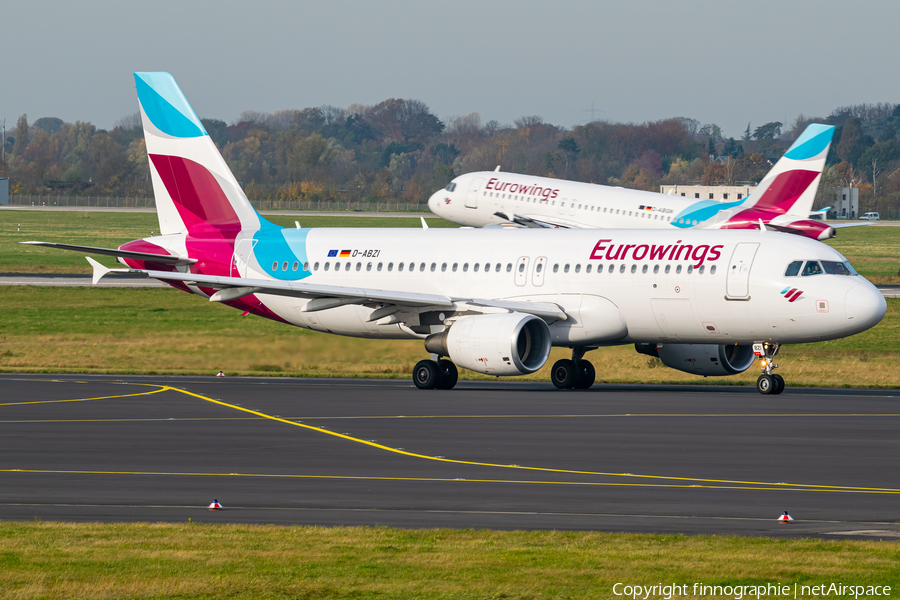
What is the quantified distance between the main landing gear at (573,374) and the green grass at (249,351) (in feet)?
14.8

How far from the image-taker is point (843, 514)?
17.1m

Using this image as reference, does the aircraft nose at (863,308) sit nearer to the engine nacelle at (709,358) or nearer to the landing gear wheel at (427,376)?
the engine nacelle at (709,358)

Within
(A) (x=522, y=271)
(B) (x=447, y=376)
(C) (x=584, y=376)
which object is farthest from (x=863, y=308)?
(B) (x=447, y=376)

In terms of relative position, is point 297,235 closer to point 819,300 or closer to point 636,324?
point 636,324

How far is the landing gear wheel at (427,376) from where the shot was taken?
37.5 meters

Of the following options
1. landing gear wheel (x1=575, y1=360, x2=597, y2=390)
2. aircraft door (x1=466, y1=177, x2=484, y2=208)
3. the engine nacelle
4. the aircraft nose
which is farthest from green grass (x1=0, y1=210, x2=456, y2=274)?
the aircraft nose

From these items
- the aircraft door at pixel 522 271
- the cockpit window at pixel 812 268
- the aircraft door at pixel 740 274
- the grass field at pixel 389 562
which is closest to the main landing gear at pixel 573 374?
the aircraft door at pixel 522 271

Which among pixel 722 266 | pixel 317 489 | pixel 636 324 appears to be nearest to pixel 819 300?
pixel 722 266

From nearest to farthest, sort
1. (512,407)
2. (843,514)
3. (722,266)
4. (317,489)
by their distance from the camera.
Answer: (843,514) → (317,489) → (512,407) → (722,266)

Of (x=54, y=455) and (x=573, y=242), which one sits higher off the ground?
(x=573, y=242)

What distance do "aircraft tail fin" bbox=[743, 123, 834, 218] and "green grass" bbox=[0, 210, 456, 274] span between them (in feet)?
155

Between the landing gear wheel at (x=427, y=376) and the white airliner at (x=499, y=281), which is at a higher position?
the white airliner at (x=499, y=281)

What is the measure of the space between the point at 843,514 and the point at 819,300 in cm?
1738

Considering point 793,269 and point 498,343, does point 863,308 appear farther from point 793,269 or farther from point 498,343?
point 498,343
